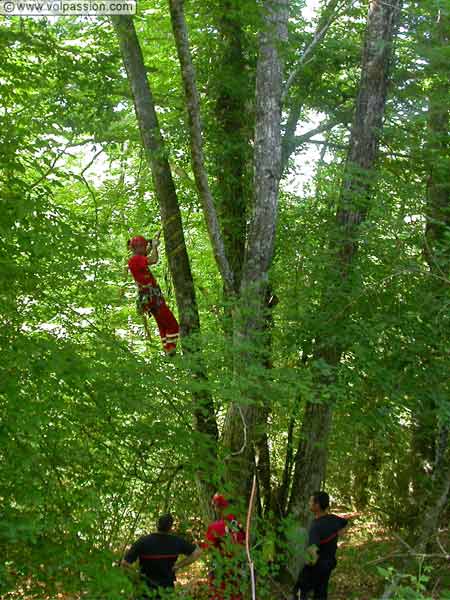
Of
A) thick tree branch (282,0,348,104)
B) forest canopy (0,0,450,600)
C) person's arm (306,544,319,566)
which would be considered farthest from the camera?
thick tree branch (282,0,348,104)

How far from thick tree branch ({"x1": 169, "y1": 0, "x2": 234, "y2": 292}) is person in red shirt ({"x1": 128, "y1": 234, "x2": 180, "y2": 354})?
0.68 m

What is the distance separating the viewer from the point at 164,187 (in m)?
8.20

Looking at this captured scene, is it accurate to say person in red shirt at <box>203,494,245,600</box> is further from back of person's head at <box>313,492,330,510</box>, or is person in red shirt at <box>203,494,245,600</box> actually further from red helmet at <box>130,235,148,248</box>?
red helmet at <box>130,235,148,248</box>

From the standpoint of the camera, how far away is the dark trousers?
Answer: 690 centimetres

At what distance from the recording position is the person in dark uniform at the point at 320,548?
6.72 m

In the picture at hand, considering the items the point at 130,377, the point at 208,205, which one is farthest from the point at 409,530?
the point at 130,377

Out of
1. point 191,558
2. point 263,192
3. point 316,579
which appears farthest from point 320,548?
point 263,192

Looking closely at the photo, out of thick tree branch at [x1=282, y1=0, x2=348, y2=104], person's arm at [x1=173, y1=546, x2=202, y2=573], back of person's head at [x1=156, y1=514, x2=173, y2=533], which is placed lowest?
person's arm at [x1=173, y1=546, x2=202, y2=573]

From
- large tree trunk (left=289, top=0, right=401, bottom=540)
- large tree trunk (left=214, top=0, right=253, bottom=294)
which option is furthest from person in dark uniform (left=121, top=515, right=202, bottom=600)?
large tree trunk (left=214, top=0, right=253, bottom=294)

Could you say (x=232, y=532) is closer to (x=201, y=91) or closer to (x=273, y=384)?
(x=273, y=384)

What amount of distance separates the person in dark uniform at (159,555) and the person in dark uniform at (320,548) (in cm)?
138

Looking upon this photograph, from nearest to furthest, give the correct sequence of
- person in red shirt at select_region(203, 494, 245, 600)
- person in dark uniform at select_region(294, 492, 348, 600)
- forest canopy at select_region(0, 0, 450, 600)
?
forest canopy at select_region(0, 0, 450, 600), person in red shirt at select_region(203, 494, 245, 600), person in dark uniform at select_region(294, 492, 348, 600)

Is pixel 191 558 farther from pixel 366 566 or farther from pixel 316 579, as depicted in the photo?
pixel 366 566

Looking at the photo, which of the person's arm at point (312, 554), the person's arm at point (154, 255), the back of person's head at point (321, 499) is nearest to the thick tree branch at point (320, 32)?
the person's arm at point (154, 255)
